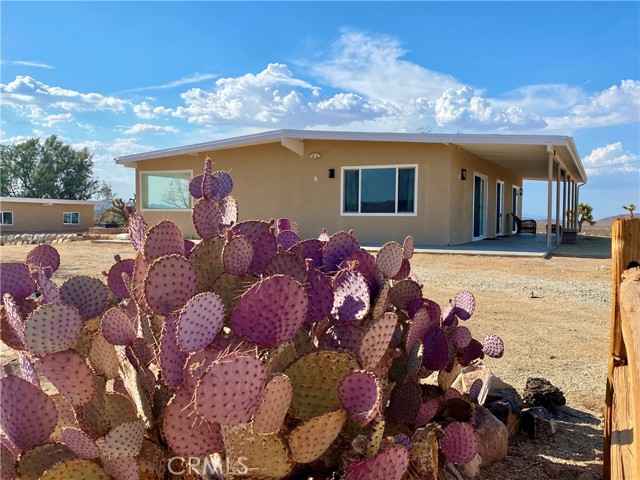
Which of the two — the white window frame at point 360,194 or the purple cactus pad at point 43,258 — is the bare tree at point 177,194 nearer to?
the white window frame at point 360,194

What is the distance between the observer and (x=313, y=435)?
165 cm

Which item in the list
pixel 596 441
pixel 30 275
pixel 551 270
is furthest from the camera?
pixel 551 270

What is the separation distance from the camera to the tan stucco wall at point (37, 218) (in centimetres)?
3064

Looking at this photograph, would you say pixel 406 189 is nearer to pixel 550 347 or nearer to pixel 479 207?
pixel 479 207

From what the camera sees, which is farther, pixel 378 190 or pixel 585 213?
pixel 585 213

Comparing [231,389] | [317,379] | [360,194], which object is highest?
[360,194]

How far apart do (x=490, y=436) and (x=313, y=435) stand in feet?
4.47

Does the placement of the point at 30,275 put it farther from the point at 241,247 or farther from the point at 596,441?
the point at 596,441

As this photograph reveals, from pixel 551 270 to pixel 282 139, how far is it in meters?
7.95

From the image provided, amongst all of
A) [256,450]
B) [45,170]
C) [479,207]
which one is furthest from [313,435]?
[45,170]

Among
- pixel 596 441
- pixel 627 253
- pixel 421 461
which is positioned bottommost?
pixel 596 441

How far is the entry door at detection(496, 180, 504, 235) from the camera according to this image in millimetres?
19688

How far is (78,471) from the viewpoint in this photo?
5.63ft

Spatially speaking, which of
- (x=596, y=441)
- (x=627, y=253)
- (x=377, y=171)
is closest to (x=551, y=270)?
(x=377, y=171)
